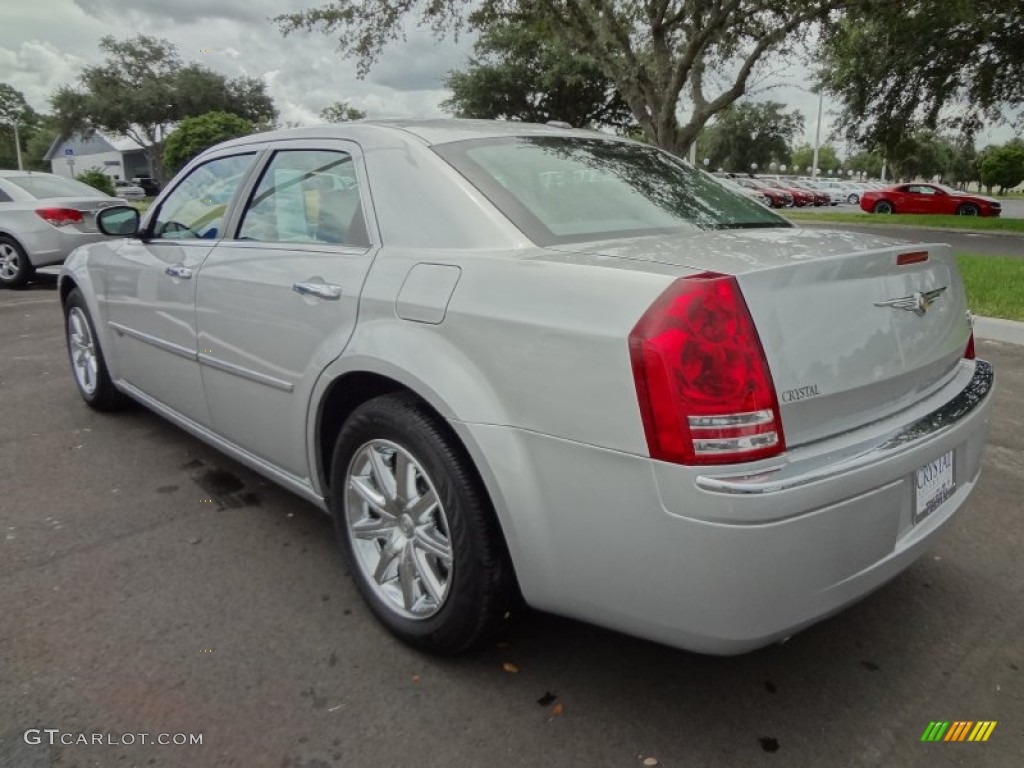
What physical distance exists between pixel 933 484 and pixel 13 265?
11.3 meters

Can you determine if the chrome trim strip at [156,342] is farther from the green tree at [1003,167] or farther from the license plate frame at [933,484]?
the green tree at [1003,167]

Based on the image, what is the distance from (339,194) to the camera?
2766 millimetres

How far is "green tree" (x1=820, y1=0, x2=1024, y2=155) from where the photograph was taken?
18.0 meters

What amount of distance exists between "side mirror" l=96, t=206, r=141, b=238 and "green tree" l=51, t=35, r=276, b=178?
166 ft

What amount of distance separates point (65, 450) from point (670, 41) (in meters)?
15.7

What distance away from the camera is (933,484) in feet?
7.04

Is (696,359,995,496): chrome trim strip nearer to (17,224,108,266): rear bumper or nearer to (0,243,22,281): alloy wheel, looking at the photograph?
(17,224,108,266): rear bumper

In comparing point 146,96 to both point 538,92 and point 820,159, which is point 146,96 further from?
point 820,159

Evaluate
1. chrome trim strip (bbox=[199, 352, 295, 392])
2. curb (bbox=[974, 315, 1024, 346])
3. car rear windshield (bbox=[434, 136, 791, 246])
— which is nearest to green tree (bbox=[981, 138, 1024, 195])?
curb (bbox=[974, 315, 1024, 346])

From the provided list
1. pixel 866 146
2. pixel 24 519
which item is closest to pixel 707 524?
pixel 24 519

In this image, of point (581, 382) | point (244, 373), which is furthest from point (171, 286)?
point (581, 382)

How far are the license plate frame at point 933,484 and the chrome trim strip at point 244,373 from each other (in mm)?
1934

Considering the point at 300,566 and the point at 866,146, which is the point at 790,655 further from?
Answer: the point at 866,146

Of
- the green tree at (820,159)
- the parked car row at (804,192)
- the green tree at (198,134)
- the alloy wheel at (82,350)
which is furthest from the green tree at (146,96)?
the green tree at (820,159)
